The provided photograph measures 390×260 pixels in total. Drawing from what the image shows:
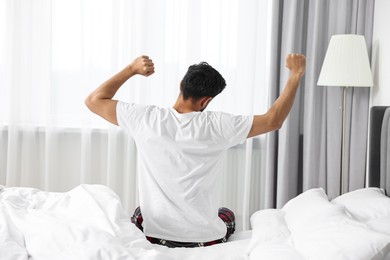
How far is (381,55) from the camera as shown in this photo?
3.23m

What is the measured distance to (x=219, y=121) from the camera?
222 cm

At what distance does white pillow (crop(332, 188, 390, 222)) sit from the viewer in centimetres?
224

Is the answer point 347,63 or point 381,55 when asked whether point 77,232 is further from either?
point 381,55

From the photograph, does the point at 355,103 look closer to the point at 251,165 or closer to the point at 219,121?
the point at 251,165

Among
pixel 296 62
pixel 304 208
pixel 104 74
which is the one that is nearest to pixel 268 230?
pixel 304 208

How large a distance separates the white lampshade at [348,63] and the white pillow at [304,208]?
83 cm

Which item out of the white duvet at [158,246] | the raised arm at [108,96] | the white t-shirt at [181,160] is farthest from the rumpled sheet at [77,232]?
the raised arm at [108,96]

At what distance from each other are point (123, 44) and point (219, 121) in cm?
181

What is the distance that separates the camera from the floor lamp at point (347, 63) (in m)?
3.14

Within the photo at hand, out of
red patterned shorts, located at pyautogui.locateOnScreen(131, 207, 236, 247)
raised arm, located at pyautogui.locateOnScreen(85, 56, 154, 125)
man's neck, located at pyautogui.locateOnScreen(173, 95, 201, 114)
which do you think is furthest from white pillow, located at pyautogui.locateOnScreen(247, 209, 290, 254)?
raised arm, located at pyautogui.locateOnScreen(85, 56, 154, 125)

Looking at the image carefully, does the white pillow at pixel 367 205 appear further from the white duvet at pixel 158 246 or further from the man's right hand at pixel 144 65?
the man's right hand at pixel 144 65

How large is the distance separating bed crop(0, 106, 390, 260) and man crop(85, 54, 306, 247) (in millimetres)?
114

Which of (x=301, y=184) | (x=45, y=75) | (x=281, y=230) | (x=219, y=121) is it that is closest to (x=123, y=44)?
(x=45, y=75)

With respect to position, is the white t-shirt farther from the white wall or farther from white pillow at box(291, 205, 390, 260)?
the white wall
